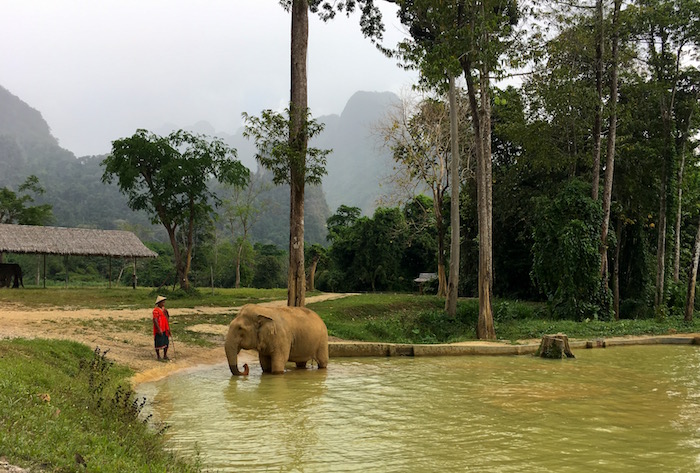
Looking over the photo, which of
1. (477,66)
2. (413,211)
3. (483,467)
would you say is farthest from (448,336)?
(413,211)

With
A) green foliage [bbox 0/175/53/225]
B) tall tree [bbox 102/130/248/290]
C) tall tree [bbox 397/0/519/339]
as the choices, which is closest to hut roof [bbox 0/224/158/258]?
tall tree [bbox 102/130/248/290]

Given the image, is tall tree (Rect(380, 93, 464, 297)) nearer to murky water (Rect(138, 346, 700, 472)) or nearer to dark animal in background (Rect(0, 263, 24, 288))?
murky water (Rect(138, 346, 700, 472))

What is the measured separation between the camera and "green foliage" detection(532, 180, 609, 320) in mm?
22859

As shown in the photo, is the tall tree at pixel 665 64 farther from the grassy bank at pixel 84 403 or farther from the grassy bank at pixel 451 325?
the grassy bank at pixel 84 403

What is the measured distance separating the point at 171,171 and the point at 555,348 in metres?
22.5

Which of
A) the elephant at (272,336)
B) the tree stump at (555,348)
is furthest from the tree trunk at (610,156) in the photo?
the elephant at (272,336)

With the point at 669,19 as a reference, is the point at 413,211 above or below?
below

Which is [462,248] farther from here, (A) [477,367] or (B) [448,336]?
(A) [477,367]

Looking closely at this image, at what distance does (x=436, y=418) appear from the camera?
7.22m

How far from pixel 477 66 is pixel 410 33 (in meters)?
4.26

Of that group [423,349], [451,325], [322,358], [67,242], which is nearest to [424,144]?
[451,325]

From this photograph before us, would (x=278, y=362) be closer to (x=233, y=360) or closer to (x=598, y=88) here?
(x=233, y=360)

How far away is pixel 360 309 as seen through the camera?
22.8 m

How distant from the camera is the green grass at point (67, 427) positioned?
3.92m
